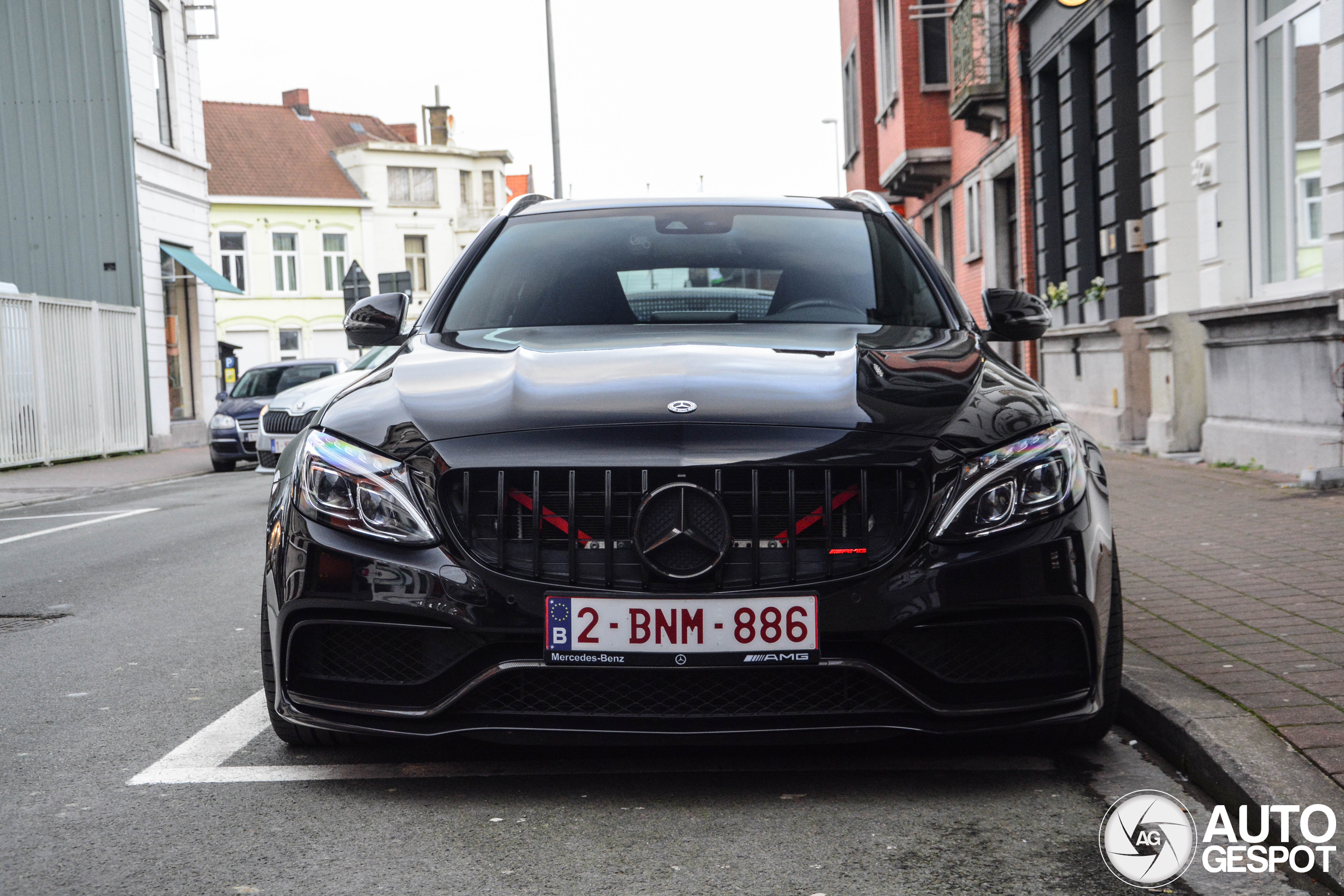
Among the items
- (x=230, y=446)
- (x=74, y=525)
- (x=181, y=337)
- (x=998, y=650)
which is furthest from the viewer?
(x=181, y=337)

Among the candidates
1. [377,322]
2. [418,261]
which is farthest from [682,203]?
[418,261]

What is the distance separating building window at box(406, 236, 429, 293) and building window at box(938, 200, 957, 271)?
126 ft

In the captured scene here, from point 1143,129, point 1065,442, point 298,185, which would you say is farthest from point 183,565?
point 298,185

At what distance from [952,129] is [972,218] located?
2177 millimetres

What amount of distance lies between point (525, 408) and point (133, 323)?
72.7 ft

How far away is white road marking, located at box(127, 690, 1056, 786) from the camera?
3.64 m

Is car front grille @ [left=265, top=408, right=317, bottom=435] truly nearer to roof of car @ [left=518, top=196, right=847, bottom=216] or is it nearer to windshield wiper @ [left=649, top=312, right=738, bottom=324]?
roof of car @ [left=518, top=196, right=847, bottom=216]

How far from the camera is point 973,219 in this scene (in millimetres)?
23781

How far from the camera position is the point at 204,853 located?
3125 millimetres

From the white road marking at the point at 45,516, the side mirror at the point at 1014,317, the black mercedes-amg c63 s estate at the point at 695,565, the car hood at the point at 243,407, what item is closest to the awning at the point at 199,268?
the car hood at the point at 243,407

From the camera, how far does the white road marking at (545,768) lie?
3.64m

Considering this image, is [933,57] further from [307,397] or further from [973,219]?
[307,397]

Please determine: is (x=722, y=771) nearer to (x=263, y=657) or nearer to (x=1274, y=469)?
(x=263, y=657)

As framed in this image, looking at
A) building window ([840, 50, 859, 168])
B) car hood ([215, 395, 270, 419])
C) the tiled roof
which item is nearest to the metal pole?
building window ([840, 50, 859, 168])
